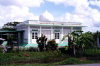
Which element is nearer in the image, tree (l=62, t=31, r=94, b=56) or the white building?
tree (l=62, t=31, r=94, b=56)

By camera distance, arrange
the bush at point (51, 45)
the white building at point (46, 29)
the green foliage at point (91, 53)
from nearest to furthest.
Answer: the green foliage at point (91, 53), the bush at point (51, 45), the white building at point (46, 29)

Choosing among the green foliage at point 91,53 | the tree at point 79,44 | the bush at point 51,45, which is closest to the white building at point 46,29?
the bush at point 51,45

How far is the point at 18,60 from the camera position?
14.6 meters

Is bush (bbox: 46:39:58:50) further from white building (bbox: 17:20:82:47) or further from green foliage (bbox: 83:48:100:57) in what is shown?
white building (bbox: 17:20:82:47)

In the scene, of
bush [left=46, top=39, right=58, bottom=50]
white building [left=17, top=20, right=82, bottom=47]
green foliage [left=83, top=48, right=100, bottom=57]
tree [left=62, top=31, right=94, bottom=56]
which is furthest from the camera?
white building [left=17, top=20, right=82, bottom=47]

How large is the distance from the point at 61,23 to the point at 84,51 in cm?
1476

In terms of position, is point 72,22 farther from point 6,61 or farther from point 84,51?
point 6,61

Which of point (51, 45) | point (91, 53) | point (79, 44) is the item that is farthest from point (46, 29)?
point (91, 53)

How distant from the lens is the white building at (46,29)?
31234 millimetres

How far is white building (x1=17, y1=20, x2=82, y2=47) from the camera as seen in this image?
102 feet

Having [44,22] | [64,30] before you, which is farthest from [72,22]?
[44,22]

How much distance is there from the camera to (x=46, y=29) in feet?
107

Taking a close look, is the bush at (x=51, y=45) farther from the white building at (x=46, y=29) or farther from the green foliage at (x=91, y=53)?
the white building at (x=46, y=29)

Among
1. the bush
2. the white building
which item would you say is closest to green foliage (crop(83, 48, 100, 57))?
the bush
